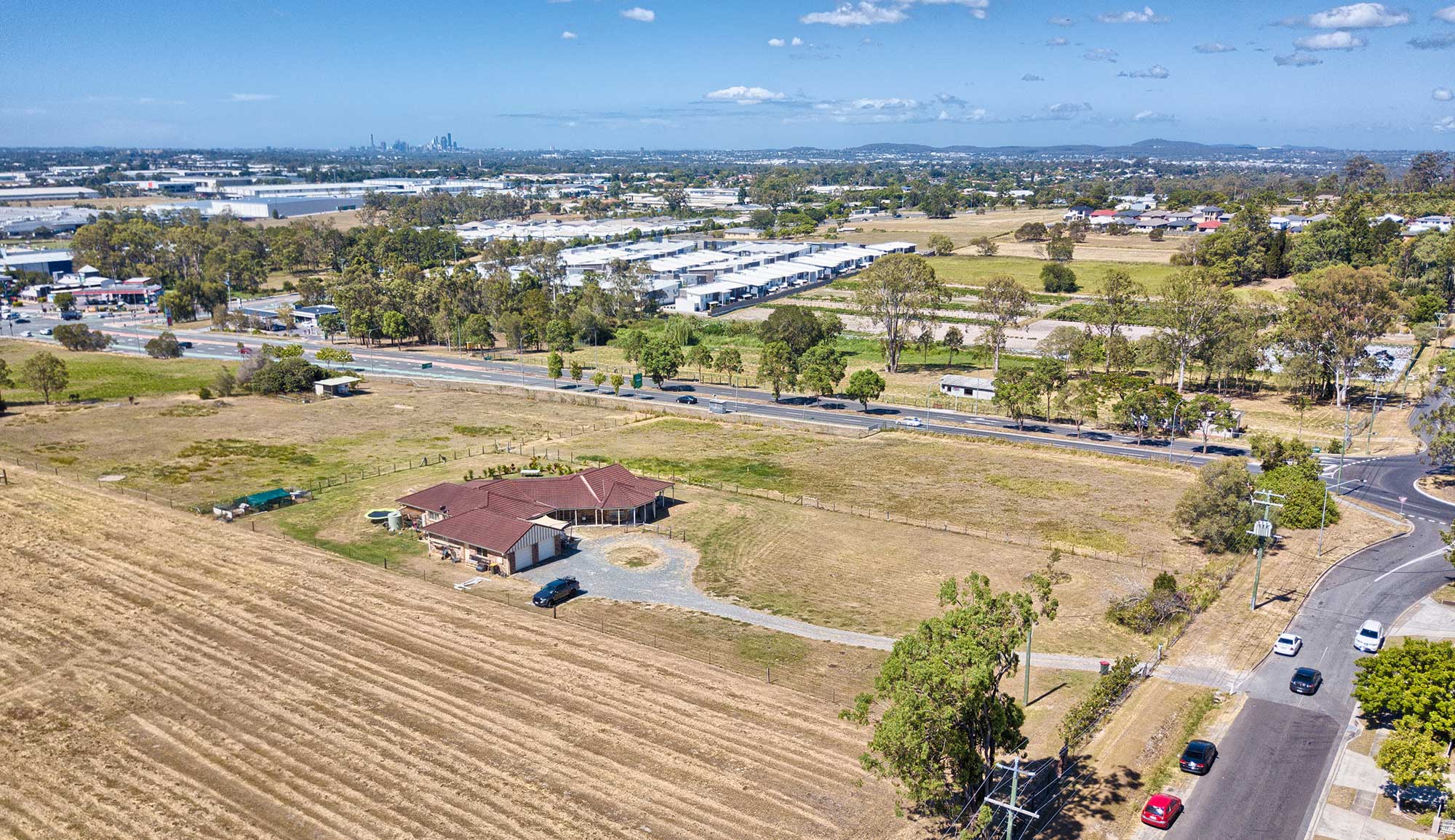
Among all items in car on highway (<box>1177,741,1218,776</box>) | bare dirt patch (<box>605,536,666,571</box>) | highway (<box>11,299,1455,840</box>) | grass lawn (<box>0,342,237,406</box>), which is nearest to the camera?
highway (<box>11,299,1455,840</box>)

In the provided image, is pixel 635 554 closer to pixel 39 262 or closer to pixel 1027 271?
pixel 1027 271

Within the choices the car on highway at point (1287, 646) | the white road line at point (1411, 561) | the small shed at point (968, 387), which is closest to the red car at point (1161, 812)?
the car on highway at point (1287, 646)

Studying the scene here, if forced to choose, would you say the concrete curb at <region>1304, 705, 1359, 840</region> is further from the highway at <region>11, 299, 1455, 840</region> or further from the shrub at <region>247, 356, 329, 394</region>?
the shrub at <region>247, 356, 329, 394</region>

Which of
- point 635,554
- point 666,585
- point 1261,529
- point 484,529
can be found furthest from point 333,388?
point 1261,529

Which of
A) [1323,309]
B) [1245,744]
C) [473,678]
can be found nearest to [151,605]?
[473,678]

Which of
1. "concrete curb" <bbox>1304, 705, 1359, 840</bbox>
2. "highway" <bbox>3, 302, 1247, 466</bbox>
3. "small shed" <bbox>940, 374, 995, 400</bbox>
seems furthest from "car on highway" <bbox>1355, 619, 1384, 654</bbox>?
"small shed" <bbox>940, 374, 995, 400</bbox>

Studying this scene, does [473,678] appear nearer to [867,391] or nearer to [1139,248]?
[867,391]
